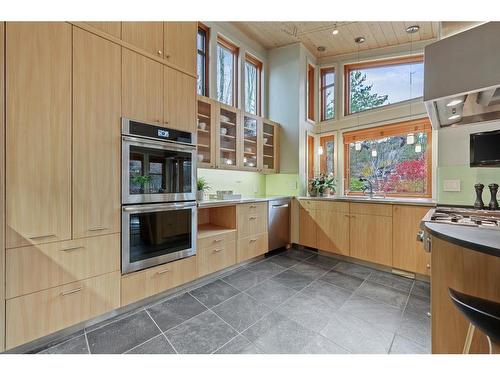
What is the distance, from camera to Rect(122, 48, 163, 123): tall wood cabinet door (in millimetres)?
2023

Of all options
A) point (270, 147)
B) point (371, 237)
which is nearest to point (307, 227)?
point (371, 237)

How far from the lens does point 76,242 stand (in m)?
1.75

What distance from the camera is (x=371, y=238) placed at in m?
3.12

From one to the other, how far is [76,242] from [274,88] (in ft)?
12.2

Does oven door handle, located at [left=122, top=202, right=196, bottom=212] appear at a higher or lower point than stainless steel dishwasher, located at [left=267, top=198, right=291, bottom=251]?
higher

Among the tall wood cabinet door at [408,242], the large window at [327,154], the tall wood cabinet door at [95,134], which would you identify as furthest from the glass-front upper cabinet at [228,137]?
the tall wood cabinet door at [408,242]

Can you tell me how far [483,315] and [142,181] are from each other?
222cm

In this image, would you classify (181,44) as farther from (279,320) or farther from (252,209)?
(279,320)

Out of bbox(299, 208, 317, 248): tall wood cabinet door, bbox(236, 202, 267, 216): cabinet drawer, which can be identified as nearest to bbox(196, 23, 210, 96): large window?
bbox(236, 202, 267, 216): cabinet drawer

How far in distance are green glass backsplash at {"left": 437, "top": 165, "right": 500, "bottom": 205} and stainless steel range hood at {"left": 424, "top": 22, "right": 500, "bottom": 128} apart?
2.57ft

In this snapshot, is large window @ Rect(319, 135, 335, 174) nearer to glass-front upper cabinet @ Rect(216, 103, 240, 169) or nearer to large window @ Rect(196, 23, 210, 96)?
glass-front upper cabinet @ Rect(216, 103, 240, 169)
